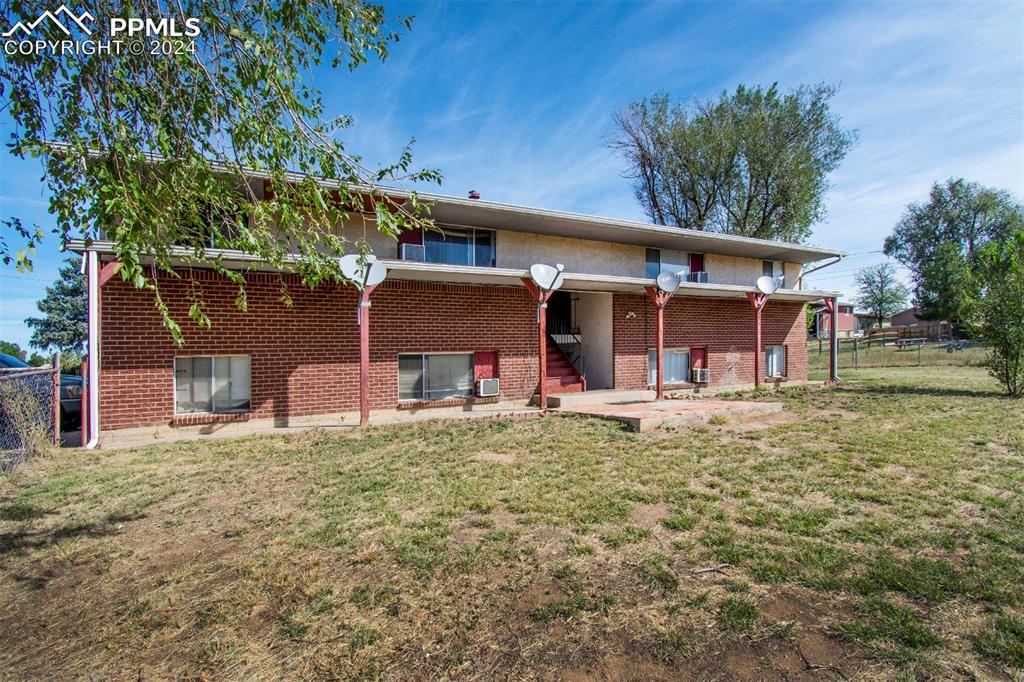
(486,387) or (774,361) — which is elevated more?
(774,361)

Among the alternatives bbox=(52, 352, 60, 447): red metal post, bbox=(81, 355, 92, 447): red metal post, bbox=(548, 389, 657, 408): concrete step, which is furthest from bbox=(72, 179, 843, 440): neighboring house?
bbox=(548, 389, 657, 408): concrete step

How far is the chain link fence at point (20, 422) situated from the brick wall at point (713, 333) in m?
12.1

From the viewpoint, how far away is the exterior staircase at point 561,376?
13.6m

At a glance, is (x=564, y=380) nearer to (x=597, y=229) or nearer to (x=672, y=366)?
(x=672, y=366)

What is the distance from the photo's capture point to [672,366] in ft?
50.7

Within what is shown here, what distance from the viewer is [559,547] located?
3971mm

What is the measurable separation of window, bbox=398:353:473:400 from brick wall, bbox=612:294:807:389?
183 inches

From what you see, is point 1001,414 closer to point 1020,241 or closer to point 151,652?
point 1020,241

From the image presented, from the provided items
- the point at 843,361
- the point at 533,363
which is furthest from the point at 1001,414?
the point at 843,361

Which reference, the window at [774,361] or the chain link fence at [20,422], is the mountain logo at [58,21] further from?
the window at [774,361]

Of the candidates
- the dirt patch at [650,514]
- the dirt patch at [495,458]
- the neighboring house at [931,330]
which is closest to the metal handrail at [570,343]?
the dirt patch at [495,458]

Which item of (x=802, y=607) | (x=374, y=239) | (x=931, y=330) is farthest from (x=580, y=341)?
Result: (x=931, y=330)

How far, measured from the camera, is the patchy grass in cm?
263

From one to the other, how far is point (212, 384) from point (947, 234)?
200 feet
